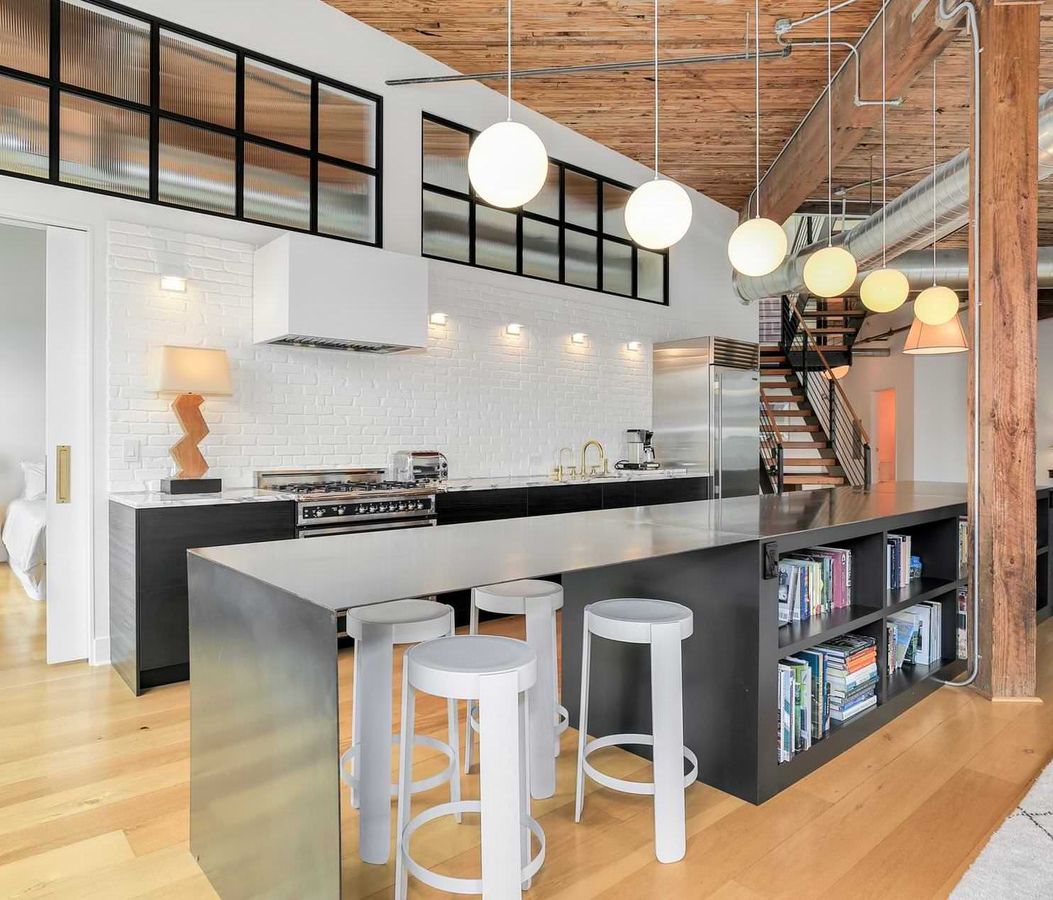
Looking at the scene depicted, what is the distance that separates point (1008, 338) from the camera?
348 cm

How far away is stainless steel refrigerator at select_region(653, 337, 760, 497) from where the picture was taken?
6.80 metres

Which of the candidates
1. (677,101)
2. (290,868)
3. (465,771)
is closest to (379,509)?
(465,771)

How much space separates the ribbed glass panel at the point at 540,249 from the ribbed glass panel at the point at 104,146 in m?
2.88

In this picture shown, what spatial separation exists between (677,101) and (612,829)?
5.15 m

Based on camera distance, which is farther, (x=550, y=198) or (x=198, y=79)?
(x=550, y=198)

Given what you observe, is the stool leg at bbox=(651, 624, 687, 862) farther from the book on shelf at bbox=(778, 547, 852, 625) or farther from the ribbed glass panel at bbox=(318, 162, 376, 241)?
the ribbed glass panel at bbox=(318, 162, 376, 241)

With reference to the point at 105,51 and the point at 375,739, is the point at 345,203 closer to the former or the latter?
the point at 105,51

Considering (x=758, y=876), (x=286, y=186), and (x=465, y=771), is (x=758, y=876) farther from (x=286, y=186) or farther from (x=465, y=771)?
(x=286, y=186)

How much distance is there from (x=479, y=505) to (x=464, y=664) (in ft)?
10.2

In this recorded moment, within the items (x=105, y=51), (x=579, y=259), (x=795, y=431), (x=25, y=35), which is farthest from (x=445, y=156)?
(x=795, y=431)

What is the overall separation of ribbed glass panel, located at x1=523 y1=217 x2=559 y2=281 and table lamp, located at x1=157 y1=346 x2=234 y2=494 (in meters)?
2.83

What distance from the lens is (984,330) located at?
3.55m

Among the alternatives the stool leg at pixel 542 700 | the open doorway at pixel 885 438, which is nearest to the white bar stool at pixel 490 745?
the stool leg at pixel 542 700

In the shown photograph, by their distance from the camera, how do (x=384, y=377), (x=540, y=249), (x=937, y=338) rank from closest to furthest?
(x=937, y=338) → (x=384, y=377) → (x=540, y=249)
